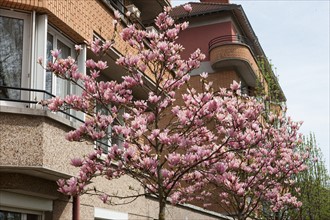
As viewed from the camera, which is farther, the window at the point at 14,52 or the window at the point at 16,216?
the window at the point at 14,52

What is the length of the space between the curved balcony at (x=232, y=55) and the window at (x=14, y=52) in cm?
Result: 1937

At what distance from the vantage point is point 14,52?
1034 cm

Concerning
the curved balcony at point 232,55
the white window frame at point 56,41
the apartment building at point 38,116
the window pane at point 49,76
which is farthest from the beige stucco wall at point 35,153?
the curved balcony at point 232,55

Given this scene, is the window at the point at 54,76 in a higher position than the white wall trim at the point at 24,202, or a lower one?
higher

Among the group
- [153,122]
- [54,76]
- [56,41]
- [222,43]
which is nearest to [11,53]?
[54,76]

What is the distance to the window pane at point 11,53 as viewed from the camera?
10.1 m

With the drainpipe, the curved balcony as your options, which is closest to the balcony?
the drainpipe

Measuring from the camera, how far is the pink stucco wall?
31167 millimetres

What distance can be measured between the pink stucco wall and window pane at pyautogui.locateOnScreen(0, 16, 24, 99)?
21.3 metres

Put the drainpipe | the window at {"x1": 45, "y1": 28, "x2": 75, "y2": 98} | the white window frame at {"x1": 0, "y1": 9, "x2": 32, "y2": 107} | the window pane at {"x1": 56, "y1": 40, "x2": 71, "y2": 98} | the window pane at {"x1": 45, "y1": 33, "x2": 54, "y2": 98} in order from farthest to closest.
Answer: the window pane at {"x1": 56, "y1": 40, "x2": 71, "y2": 98} → the drainpipe → the window at {"x1": 45, "y1": 28, "x2": 75, "y2": 98} → the window pane at {"x1": 45, "y1": 33, "x2": 54, "y2": 98} → the white window frame at {"x1": 0, "y1": 9, "x2": 32, "y2": 107}

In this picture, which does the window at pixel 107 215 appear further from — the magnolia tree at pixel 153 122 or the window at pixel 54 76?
the magnolia tree at pixel 153 122

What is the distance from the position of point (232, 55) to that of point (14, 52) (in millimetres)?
19629

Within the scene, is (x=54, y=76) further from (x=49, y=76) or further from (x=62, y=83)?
(x=62, y=83)

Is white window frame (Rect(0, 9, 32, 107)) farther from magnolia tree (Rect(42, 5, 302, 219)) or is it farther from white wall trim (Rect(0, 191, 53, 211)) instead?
white wall trim (Rect(0, 191, 53, 211))
